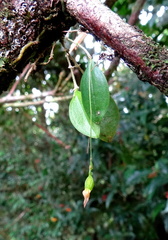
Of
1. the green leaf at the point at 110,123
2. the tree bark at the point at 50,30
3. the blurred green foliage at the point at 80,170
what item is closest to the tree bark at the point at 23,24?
the tree bark at the point at 50,30

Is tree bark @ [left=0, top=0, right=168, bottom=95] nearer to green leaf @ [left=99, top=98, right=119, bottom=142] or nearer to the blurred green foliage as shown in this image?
green leaf @ [left=99, top=98, right=119, bottom=142]

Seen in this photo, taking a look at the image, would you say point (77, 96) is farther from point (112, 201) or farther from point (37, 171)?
point (37, 171)

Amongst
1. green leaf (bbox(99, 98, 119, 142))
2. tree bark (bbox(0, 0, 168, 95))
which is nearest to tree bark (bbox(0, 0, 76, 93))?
tree bark (bbox(0, 0, 168, 95))

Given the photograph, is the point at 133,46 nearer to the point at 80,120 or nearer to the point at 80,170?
the point at 80,120

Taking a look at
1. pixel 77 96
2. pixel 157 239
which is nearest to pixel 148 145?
pixel 157 239

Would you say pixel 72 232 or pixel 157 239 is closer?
pixel 157 239

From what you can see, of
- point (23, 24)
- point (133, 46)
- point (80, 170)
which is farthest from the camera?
point (80, 170)

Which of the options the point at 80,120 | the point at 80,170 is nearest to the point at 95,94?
the point at 80,120
